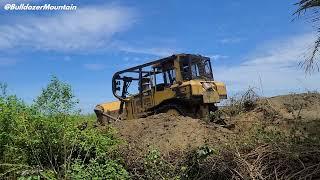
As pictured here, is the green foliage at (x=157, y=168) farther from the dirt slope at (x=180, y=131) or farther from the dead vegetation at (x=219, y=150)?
the dirt slope at (x=180, y=131)

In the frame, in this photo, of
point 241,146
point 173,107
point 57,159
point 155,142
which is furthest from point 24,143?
point 173,107

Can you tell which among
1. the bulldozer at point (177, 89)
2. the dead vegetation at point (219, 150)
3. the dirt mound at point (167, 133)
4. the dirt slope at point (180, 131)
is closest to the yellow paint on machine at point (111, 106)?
the bulldozer at point (177, 89)

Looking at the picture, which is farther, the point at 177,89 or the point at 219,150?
the point at 177,89

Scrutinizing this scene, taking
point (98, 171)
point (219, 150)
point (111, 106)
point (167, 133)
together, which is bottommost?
point (98, 171)

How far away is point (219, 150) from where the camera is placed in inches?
295

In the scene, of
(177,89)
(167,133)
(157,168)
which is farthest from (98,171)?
(177,89)

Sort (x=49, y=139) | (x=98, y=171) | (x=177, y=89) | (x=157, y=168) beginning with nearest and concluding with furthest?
(x=157, y=168) < (x=98, y=171) < (x=49, y=139) < (x=177, y=89)

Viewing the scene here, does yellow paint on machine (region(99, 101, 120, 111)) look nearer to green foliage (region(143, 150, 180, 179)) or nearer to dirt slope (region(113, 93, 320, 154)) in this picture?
dirt slope (region(113, 93, 320, 154))

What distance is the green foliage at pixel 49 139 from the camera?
928 cm

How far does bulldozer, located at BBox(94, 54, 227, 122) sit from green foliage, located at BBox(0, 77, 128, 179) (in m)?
5.65

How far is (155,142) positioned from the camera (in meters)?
9.52

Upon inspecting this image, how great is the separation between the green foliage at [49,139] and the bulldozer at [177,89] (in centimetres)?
565

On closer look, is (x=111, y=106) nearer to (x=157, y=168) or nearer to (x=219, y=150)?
(x=157, y=168)

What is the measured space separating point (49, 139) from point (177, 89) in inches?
248
